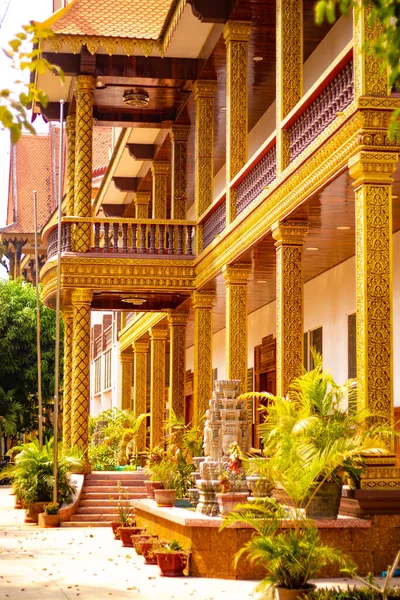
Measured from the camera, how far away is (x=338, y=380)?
19.4 metres

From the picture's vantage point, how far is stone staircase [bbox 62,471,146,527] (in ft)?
68.4

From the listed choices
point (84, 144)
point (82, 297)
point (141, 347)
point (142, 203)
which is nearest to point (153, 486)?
point (82, 297)

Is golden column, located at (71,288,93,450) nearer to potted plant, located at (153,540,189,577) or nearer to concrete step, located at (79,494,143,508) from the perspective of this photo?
concrete step, located at (79,494,143,508)

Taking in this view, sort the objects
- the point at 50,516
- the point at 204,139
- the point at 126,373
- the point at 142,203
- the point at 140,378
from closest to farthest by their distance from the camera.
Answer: the point at 50,516
the point at 204,139
the point at 142,203
the point at 140,378
the point at 126,373

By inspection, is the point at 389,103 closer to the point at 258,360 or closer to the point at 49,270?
the point at 49,270

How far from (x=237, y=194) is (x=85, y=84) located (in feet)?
16.5

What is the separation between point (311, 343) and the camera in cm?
2133

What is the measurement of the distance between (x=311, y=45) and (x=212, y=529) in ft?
32.0

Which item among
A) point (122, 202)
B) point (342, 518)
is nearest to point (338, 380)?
point (342, 518)

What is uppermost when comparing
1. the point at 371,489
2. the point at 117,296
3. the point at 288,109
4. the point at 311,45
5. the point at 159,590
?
the point at 311,45

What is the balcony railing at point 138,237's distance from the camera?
2188 cm

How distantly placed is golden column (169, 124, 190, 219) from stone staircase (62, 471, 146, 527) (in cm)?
565

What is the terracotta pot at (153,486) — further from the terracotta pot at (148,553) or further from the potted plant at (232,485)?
the potted plant at (232,485)

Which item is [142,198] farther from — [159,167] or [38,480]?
[38,480]
